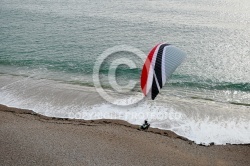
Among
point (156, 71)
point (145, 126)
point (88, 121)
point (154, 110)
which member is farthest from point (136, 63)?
point (156, 71)

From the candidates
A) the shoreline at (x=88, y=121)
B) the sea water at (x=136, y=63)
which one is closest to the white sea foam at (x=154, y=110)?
the sea water at (x=136, y=63)

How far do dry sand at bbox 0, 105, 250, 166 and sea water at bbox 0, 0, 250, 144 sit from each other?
1162mm

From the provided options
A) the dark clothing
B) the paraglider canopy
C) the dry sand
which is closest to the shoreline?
the dry sand

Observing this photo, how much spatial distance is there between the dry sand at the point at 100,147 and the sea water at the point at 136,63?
3.81ft

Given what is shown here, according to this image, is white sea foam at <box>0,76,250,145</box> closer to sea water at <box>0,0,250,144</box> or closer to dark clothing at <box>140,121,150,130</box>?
sea water at <box>0,0,250,144</box>

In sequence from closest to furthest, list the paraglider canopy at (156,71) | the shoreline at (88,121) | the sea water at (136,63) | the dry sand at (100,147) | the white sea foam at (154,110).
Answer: the dry sand at (100,147), the paraglider canopy at (156,71), the shoreline at (88,121), the white sea foam at (154,110), the sea water at (136,63)

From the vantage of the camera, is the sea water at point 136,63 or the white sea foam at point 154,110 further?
the sea water at point 136,63

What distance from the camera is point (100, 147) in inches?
557

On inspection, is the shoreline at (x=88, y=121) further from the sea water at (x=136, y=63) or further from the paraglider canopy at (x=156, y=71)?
the paraglider canopy at (x=156, y=71)

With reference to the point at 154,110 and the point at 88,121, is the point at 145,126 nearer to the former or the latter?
the point at 154,110

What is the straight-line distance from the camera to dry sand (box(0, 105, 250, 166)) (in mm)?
13266

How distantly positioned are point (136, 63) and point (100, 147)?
1401cm

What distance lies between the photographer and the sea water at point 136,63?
17875mm

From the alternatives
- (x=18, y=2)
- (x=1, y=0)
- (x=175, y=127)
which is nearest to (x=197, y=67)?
(x=175, y=127)
